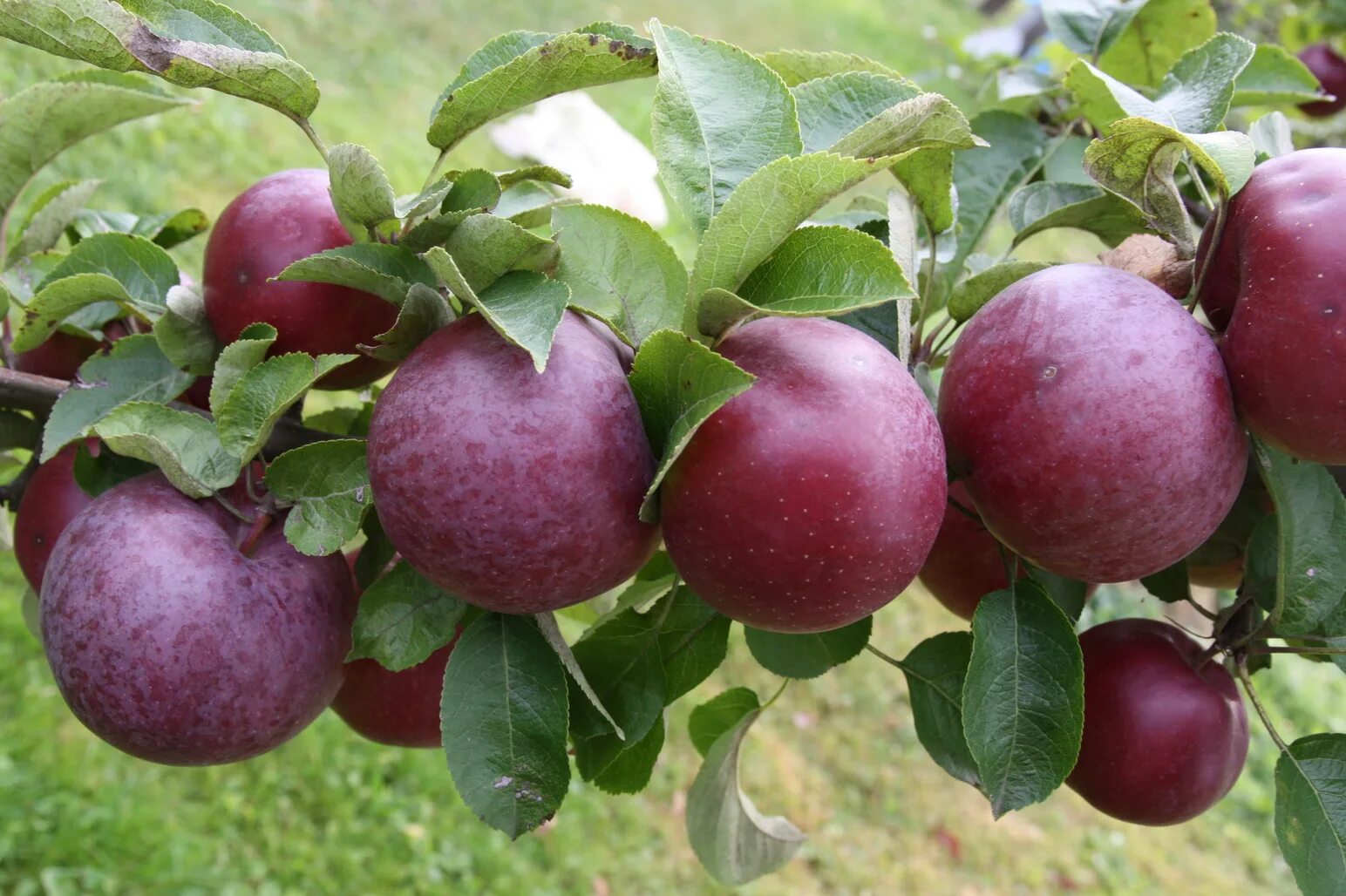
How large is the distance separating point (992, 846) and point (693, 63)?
3.12 m

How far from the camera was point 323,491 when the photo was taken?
818mm

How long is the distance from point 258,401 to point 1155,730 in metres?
0.79

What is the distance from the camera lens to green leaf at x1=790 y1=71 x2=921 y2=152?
839mm

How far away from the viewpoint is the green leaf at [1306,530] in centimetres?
84

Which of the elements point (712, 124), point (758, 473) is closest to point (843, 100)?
point (712, 124)

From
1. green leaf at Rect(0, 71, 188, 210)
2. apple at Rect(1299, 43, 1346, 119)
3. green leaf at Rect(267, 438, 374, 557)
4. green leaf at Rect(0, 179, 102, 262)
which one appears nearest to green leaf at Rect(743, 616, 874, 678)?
green leaf at Rect(267, 438, 374, 557)

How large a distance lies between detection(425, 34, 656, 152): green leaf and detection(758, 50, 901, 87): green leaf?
238 millimetres

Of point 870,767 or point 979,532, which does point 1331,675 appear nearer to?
point 870,767

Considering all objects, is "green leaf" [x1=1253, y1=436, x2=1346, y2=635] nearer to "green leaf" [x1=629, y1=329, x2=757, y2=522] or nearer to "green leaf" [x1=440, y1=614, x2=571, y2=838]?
"green leaf" [x1=629, y1=329, x2=757, y2=522]

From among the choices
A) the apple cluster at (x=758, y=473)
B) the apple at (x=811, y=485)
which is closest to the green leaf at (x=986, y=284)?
the apple cluster at (x=758, y=473)

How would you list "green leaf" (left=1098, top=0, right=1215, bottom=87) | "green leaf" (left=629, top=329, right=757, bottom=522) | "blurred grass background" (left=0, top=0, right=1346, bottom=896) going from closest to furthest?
"green leaf" (left=629, top=329, right=757, bottom=522)
"green leaf" (left=1098, top=0, right=1215, bottom=87)
"blurred grass background" (left=0, top=0, right=1346, bottom=896)

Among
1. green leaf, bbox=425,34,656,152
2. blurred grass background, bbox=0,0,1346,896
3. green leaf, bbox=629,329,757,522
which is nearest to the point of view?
green leaf, bbox=629,329,757,522

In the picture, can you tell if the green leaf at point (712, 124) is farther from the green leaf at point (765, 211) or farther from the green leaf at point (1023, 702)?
the green leaf at point (1023, 702)

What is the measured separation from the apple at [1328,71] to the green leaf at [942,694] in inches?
87.6
